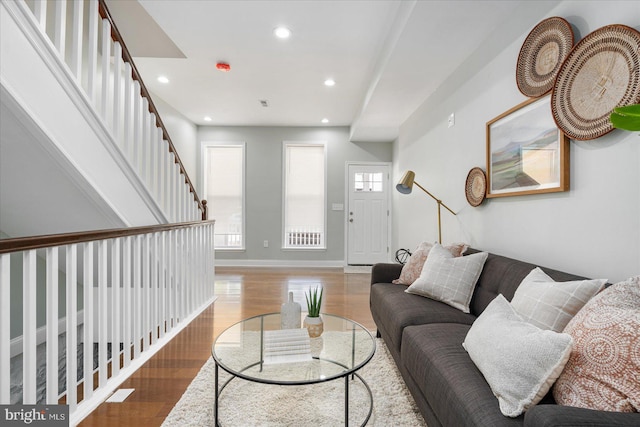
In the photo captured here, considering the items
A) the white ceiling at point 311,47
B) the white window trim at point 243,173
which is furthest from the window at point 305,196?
the white ceiling at point 311,47

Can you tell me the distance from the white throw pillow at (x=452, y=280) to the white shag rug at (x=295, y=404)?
0.58 meters

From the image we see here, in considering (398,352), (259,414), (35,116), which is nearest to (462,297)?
(398,352)

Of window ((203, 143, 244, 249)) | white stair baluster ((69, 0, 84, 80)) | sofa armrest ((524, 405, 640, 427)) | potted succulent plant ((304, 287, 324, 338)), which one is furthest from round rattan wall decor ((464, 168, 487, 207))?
window ((203, 143, 244, 249))

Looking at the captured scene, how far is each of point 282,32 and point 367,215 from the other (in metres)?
3.80

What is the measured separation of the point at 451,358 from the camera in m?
1.33

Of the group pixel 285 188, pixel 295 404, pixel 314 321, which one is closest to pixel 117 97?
pixel 314 321

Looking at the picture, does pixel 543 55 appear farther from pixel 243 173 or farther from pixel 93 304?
pixel 243 173

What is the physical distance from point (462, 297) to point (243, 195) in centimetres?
472

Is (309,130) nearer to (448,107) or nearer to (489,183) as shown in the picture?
(448,107)

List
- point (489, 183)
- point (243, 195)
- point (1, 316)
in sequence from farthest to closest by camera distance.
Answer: point (243, 195) → point (489, 183) → point (1, 316)

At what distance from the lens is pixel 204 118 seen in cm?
564

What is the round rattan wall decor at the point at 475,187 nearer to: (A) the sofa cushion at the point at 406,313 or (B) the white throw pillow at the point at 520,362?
(A) the sofa cushion at the point at 406,313

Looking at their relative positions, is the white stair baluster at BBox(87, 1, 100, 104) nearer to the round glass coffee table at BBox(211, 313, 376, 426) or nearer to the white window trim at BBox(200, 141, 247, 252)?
the round glass coffee table at BBox(211, 313, 376, 426)

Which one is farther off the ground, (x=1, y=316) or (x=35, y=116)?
(x=35, y=116)
